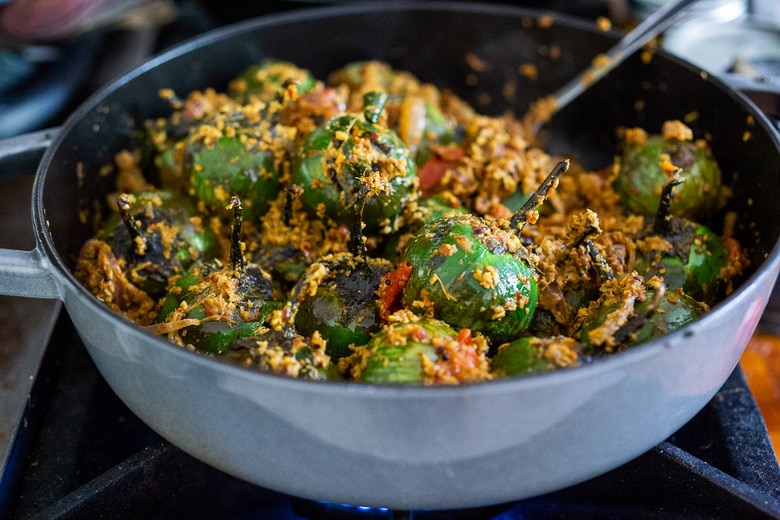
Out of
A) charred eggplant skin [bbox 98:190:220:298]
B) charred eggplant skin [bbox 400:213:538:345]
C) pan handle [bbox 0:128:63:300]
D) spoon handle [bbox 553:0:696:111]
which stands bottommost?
charred eggplant skin [bbox 98:190:220:298]

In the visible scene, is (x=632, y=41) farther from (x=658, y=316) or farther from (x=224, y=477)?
(x=224, y=477)

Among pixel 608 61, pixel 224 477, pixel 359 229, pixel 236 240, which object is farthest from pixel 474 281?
pixel 608 61

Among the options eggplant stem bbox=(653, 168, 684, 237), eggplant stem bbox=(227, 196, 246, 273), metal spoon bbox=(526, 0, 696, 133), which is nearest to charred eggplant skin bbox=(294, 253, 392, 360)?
eggplant stem bbox=(227, 196, 246, 273)

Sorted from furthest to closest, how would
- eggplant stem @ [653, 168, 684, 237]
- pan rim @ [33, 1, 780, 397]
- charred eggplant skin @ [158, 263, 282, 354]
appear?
eggplant stem @ [653, 168, 684, 237] → charred eggplant skin @ [158, 263, 282, 354] → pan rim @ [33, 1, 780, 397]

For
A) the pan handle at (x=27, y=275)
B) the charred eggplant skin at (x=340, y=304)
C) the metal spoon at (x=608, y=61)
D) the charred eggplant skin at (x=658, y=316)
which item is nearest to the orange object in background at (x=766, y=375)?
the charred eggplant skin at (x=658, y=316)

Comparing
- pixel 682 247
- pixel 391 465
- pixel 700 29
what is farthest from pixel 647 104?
pixel 391 465

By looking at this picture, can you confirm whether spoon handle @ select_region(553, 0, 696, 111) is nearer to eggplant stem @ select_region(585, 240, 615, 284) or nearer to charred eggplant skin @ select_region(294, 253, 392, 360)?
eggplant stem @ select_region(585, 240, 615, 284)

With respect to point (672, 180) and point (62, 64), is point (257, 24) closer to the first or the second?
point (62, 64)

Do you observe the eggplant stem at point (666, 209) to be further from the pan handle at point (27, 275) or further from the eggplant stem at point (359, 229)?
the pan handle at point (27, 275)
